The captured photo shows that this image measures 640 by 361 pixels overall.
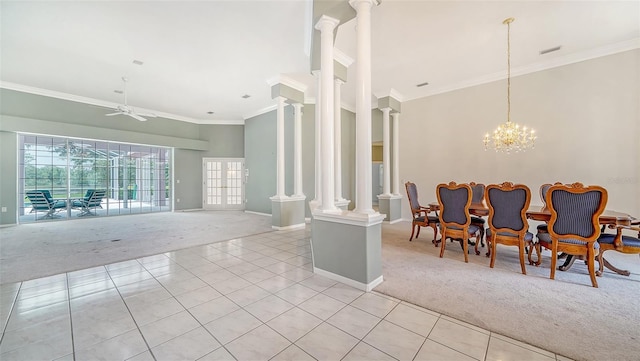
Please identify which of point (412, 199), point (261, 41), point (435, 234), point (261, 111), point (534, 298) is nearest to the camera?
point (534, 298)

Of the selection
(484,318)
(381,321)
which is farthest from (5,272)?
(484,318)

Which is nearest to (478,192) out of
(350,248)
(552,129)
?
(552,129)

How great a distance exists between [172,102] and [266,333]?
7418 mm

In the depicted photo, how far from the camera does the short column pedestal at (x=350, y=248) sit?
246cm

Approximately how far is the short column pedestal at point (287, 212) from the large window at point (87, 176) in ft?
18.0

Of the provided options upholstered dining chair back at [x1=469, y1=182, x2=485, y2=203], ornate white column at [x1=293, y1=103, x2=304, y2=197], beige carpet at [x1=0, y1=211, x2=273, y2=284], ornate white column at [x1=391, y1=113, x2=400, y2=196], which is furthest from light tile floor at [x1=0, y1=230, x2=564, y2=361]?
ornate white column at [x1=391, y1=113, x2=400, y2=196]

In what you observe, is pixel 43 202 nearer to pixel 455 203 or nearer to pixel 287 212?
pixel 287 212

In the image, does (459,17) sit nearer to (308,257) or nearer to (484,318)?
(484,318)

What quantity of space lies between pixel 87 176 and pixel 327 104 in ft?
28.3

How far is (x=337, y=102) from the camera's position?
161 inches

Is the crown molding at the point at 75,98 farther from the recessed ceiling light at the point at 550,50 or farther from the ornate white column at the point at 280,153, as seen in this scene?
the recessed ceiling light at the point at 550,50

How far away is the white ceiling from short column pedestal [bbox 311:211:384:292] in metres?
2.81

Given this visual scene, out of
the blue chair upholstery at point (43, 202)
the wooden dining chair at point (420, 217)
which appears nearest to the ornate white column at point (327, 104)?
the wooden dining chair at point (420, 217)

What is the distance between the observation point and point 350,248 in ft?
8.46
